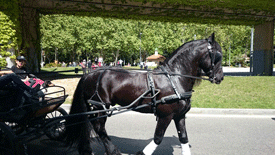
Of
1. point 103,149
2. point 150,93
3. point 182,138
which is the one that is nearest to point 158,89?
point 150,93

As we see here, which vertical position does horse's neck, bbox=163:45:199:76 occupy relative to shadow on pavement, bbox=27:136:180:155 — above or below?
above

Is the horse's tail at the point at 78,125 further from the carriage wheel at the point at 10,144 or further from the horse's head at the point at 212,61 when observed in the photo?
the horse's head at the point at 212,61

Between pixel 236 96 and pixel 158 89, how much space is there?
748 centimetres

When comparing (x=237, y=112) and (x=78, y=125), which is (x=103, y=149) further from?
(x=237, y=112)

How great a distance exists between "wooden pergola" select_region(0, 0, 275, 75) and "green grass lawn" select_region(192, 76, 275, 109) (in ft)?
18.4

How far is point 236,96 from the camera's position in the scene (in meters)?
9.60

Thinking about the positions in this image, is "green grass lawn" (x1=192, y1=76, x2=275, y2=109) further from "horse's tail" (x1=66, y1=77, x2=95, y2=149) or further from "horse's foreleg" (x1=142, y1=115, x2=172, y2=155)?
"horse's tail" (x1=66, y1=77, x2=95, y2=149)

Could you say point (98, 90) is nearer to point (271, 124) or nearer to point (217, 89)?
point (271, 124)

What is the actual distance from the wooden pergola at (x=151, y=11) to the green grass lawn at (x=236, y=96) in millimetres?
5621

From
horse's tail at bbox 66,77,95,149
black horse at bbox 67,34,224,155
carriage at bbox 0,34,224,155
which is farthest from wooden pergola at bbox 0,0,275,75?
black horse at bbox 67,34,224,155

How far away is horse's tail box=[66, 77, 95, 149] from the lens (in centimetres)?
389

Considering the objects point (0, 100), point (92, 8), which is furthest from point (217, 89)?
point (0, 100)

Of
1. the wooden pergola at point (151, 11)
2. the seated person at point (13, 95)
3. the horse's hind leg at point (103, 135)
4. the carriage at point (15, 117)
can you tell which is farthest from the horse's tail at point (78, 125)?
the wooden pergola at point (151, 11)

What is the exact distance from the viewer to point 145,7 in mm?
13469
